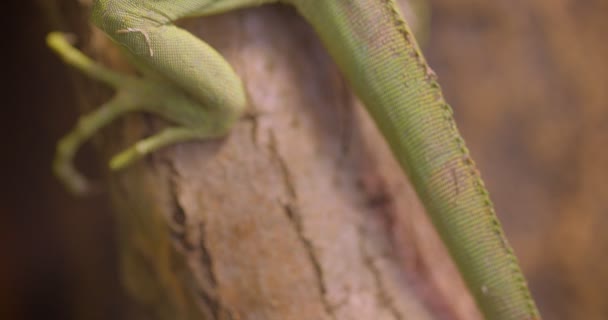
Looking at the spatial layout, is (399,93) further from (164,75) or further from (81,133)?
(81,133)

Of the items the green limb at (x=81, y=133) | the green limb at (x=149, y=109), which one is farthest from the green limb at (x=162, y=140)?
the green limb at (x=81, y=133)

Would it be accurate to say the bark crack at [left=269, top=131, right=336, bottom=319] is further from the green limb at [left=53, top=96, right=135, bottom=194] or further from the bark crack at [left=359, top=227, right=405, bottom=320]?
the green limb at [left=53, top=96, right=135, bottom=194]

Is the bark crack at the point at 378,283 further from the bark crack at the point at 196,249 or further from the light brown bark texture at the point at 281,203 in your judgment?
the bark crack at the point at 196,249

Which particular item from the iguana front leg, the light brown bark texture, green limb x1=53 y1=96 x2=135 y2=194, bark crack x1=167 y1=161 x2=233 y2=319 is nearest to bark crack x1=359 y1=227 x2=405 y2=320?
the light brown bark texture

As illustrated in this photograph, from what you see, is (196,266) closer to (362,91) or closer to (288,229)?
(288,229)

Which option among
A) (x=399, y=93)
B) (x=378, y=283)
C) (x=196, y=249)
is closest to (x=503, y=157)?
(x=378, y=283)
